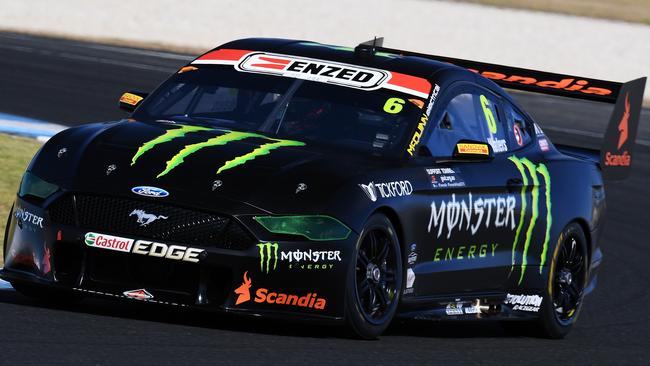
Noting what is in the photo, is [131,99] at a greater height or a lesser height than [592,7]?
greater

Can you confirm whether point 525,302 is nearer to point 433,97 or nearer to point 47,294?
point 433,97

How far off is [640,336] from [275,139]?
102 inches

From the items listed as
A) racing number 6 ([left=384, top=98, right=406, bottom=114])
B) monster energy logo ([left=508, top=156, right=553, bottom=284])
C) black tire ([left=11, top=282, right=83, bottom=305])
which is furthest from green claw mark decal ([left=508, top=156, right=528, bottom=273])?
black tire ([left=11, top=282, right=83, bottom=305])

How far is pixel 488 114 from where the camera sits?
855cm

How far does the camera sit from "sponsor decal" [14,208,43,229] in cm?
680

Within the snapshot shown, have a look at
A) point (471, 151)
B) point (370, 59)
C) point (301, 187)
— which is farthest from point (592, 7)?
point (301, 187)

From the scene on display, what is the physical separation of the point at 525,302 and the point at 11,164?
5.75 meters

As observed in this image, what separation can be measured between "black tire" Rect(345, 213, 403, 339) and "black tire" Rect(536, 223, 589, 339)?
5.46ft

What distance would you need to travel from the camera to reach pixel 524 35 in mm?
27328

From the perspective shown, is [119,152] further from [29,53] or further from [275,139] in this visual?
[29,53]

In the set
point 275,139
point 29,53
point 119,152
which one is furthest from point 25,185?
point 29,53

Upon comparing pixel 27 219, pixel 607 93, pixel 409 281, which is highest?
pixel 607 93

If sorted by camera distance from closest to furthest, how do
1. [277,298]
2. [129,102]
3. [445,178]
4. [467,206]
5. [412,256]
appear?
[277,298] < [412,256] < [445,178] < [467,206] < [129,102]

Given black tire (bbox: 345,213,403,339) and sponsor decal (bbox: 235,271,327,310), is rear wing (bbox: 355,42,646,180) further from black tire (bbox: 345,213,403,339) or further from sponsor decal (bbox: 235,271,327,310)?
sponsor decal (bbox: 235,271,327,310)
